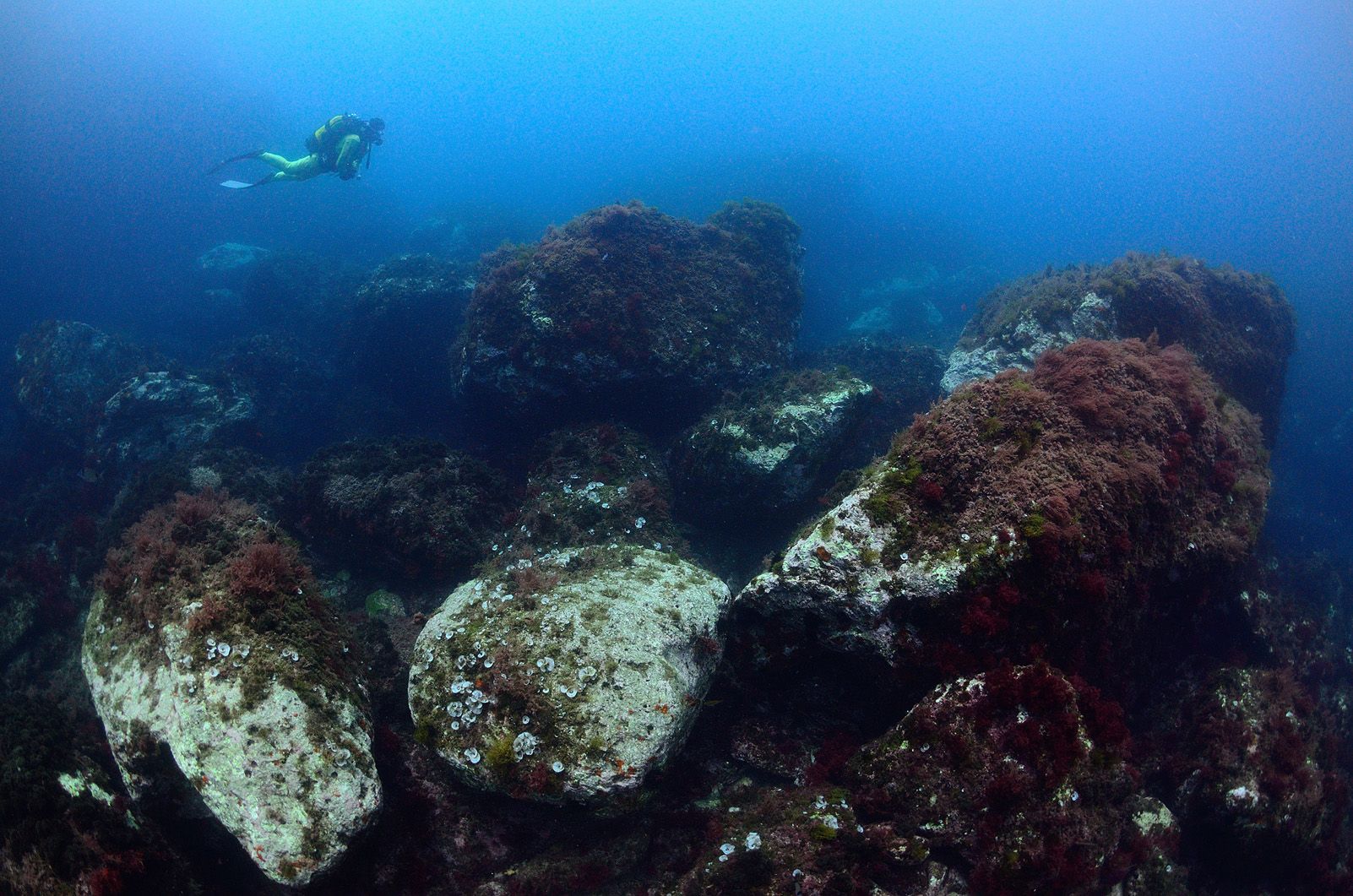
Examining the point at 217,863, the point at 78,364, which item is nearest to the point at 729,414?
the point at 217,863

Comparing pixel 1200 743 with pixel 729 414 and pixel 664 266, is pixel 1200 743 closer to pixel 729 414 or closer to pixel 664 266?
pixel 729 414

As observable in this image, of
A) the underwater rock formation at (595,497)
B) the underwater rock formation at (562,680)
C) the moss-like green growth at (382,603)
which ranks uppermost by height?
the underwater rock formation at (562,680)

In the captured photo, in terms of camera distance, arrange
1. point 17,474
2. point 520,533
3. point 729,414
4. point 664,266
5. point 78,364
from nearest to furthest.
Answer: point 520,533, point 729,414, point 664,266, point 17,474, point 78,364

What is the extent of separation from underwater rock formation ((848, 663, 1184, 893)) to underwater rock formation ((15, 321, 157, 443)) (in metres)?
25.4

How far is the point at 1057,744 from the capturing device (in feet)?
18.7

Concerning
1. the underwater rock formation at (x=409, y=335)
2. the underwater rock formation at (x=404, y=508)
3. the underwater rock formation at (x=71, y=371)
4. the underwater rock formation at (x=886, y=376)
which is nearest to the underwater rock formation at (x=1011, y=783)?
the underwater rock formation at (x=886, y=376)

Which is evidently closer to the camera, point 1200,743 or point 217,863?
point 217,863

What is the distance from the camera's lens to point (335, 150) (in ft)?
85.5

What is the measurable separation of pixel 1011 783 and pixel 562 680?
16.0ft

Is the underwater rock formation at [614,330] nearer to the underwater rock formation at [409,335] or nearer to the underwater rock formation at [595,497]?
the underwater rock formation at [595,497]

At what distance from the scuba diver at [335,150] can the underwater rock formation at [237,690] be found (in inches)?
900

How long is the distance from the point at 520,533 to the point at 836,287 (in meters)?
Result: 35.0

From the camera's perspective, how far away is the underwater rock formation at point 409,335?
2175cm

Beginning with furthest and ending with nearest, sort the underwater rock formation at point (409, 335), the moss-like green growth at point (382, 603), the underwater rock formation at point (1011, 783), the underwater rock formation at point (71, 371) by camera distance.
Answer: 1. the underwater rock formation at point (409, 335)
2. the underwater rock formation at point (71, 371)
3. the moss-like green growth at point (382, 603)
4. the underwater rock formation at point (1011, 783)
